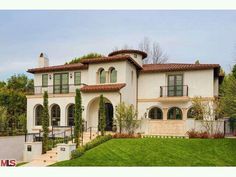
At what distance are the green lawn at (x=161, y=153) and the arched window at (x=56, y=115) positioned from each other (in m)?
8.73

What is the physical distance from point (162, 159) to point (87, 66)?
13334 millimetres

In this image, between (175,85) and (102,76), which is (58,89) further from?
(175,85)

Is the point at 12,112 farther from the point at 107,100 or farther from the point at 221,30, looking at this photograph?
the point at 221,30

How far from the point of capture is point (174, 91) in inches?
1013

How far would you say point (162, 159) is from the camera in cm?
1502

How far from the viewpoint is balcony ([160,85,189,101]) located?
2516 cm

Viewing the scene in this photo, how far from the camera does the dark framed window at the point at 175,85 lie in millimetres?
25656

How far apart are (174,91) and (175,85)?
505mm

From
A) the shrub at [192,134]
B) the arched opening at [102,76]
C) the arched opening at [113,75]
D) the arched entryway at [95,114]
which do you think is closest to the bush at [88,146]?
the arched entryway at [95,114]

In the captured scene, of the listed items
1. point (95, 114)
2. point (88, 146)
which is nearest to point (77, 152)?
point (88, 146)

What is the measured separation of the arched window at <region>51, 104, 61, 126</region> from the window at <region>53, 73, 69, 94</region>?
4.71 ft

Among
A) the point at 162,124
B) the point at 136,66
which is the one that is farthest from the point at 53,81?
the point at 162,124

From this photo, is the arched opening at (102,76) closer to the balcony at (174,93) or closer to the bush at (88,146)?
the balcony at (174,93)

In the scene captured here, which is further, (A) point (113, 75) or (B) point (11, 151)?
(A) point (113, 75)
